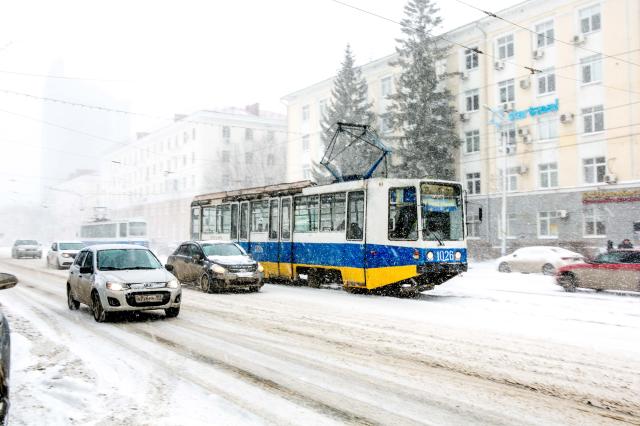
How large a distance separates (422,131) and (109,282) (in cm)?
2946

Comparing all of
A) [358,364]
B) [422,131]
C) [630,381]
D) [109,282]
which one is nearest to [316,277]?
[109,282]

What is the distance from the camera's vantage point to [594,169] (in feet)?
102

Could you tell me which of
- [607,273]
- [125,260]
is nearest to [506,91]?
[607,273]

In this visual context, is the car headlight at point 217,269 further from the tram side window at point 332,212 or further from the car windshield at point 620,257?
the car windshield at point 620,257

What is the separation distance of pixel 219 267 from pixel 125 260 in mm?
4932

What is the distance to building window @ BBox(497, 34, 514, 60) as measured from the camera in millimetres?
35719

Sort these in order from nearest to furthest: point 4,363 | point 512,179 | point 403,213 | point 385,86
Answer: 1. point 4,363
2. point 403,213
3. point 512,179
4. point 385,86

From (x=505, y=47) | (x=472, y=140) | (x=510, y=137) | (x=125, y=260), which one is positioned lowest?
(x=125, y=260)

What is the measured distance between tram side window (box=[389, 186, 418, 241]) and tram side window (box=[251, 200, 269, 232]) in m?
6.58

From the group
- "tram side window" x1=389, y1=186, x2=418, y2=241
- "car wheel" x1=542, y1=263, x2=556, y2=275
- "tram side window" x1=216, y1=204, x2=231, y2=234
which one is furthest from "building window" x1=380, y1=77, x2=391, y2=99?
"tram side window" x1=389, y1=186, x2=418, y2=241

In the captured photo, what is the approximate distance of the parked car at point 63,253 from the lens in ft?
91.9

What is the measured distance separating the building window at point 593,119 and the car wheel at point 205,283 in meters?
25.3

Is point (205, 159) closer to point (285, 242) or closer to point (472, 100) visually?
point (472, 100)

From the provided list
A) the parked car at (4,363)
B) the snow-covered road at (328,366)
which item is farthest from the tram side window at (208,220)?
the parked car at (4,363)
